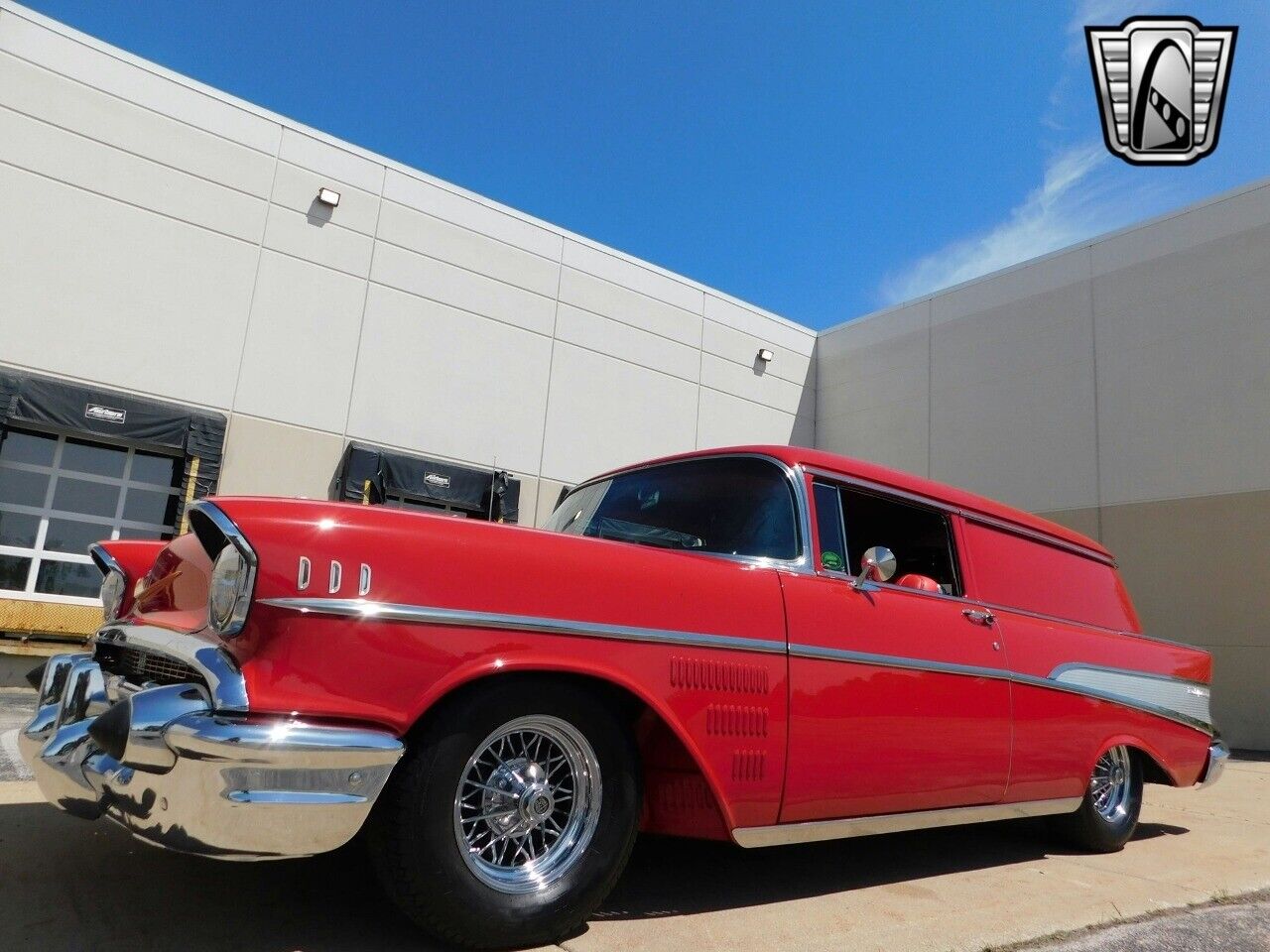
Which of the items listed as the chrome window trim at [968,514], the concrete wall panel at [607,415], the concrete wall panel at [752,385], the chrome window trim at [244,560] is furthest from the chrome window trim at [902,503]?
the concrete wall panel at [752,385]

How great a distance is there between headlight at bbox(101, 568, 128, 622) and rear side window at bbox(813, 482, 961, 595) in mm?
2568

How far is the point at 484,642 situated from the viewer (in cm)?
220

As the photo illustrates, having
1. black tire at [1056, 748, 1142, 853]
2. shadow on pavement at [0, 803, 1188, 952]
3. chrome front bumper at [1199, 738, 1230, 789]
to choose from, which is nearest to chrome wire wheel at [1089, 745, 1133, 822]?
black tire at [1056, 748, 1142, 853]

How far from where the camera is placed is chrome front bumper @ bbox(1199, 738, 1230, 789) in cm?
474

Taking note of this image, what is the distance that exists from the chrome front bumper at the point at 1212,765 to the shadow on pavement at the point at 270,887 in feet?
5.11

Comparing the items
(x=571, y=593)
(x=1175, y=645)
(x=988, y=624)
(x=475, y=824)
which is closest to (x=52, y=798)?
(x=475, y=824)

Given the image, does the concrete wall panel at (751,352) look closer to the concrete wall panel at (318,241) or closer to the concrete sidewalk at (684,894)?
the concrete wall panel at (318,241)

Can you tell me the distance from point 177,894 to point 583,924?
1223mm

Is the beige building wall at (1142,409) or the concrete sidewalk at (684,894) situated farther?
the beige building wall at (1142,409)

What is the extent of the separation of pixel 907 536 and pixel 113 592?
3204 millimetres

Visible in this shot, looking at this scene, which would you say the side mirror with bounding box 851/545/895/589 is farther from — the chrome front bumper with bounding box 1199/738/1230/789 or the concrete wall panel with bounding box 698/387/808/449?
the concrete wall panel with bounding box 698/387/808/449

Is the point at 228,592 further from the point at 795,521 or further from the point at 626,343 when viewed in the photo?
the point at 626,343

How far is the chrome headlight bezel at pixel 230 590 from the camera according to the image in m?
2.02

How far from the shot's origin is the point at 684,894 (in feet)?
9.43
